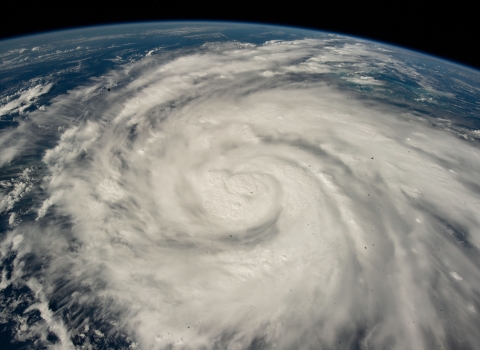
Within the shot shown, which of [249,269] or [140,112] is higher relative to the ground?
[140,112]

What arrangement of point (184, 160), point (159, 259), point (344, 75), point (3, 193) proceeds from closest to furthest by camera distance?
point (159, 259), point (3, 193), point (184, 160), point (344, 75)

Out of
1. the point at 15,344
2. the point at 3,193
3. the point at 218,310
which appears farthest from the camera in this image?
the point at 3,193

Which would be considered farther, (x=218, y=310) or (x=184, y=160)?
(x=184, y=160)

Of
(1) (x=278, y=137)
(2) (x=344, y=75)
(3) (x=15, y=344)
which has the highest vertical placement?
(2) (x=344, y=75)

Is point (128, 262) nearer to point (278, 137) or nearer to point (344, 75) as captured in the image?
point (278, 137)

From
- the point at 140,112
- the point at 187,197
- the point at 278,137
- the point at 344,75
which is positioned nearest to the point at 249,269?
the point at 187,197

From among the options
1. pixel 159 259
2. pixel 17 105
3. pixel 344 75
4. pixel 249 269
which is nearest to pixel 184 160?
pixel 159 259

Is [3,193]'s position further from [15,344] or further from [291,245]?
[291,245]
